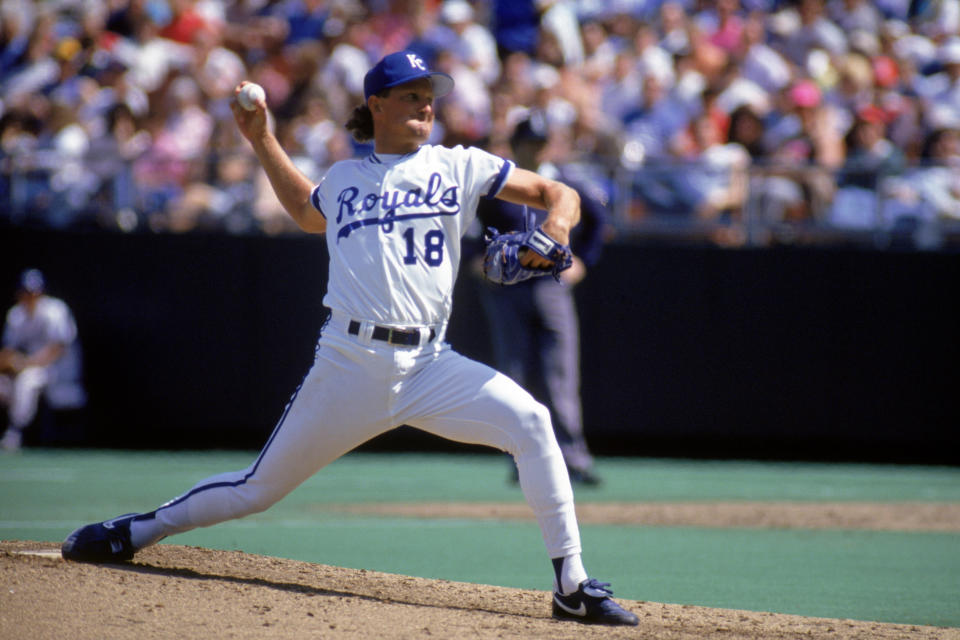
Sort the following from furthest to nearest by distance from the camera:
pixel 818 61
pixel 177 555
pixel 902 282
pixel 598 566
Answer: pixel 818 61 → pixel 902 282 → pixel 598 566 → pixel 177 555

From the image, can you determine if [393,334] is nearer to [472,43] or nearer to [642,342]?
[642,342]

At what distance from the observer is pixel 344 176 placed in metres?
4.83

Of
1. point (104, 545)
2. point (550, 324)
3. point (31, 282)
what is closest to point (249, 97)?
point (104, 545)

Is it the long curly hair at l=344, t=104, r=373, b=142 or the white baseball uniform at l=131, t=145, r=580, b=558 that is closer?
the white baseball uniform at l=131, t=145, r=580, b=558

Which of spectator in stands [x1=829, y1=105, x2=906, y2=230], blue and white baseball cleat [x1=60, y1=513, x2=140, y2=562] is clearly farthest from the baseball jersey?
spectator in stands [x1=829, y1=105, x2=906, y2=230]

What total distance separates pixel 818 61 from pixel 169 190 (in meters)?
6.63

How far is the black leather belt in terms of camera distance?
4.62 m

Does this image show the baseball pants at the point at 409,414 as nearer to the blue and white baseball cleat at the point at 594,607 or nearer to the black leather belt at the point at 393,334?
the black leather belt at the point at 393,334

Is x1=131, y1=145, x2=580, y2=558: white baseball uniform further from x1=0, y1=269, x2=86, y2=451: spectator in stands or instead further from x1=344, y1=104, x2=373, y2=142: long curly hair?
x1=0, y1=269, x2=86, y2=451: spectator in stands

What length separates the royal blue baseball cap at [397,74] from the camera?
479 cm

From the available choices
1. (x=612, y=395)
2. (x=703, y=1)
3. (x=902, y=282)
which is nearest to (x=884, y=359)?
(x=902, y=282)

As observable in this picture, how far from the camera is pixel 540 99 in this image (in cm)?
1244

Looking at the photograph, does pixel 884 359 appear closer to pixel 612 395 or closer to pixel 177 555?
pixel 612 395

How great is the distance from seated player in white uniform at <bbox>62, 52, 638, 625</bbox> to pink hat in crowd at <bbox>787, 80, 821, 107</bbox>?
8.11 m
